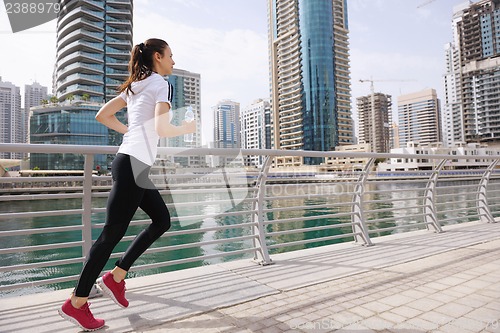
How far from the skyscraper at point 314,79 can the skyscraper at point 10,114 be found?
299 ft

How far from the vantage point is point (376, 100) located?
170875 mm

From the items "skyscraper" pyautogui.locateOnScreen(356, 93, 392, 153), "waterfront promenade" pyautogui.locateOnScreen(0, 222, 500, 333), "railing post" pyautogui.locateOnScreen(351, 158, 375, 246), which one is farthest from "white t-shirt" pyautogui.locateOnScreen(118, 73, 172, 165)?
"skyscraper" pyautogui.locateOnScreen(356, 93, 392, 153)

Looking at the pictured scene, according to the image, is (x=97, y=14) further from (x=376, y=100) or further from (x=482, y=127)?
(x=376, y=100)

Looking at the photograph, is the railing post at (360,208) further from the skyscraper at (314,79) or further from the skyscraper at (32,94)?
the skyscraper at (32,94)

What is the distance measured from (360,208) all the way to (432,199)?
1.51 m

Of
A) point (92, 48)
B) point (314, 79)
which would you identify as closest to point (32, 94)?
point (92, 48)

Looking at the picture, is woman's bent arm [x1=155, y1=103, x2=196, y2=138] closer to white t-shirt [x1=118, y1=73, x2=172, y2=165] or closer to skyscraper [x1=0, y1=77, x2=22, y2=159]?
white t-shirt [x1=118, y1=73, x2=172, y2=165]

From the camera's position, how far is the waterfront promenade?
194 centimetres

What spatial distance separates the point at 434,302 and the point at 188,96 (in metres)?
114

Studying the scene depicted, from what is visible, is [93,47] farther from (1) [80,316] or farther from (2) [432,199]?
(1) [80,316]

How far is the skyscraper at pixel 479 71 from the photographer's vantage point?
103m

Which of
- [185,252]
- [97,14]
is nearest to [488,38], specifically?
[97,14]

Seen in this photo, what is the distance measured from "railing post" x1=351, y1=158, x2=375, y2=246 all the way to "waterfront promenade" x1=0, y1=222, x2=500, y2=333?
54cm

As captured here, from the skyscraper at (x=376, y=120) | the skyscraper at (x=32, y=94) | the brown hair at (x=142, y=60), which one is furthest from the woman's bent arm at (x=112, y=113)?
the skyscraper at (x=376, y=120)
